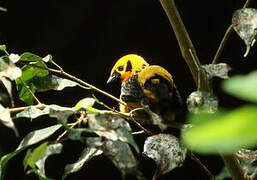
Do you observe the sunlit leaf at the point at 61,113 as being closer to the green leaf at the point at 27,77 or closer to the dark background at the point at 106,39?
the green leaf at the point at 27,77

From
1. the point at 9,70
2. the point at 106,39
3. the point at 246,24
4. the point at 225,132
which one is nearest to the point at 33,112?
the point at 9,70

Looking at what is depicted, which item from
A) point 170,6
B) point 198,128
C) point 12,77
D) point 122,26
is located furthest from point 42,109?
point 122,26

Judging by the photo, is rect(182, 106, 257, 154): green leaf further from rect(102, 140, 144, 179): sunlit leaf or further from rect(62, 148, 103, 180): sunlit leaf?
rect(62, 148, 103, 180): sunlit leaf

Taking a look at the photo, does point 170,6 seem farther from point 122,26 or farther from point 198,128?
point 122,26

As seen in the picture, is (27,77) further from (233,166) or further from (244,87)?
(244,87)

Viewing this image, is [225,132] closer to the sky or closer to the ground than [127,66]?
closer to the sky

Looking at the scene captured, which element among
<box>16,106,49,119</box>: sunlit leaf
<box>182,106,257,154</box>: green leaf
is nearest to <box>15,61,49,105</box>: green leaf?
<box>16,106,49,119</box>: sunlit leaf
